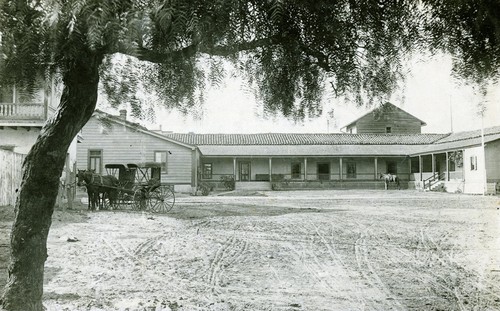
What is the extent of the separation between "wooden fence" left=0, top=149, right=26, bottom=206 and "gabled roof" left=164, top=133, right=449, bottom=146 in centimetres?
2642

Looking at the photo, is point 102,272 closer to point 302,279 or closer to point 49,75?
point 302,279

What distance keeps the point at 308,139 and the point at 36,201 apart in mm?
40262

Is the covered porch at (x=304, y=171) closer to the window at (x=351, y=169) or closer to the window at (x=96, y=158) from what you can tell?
the window at (x=351, y=169)

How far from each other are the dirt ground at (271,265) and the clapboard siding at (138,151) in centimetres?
1879

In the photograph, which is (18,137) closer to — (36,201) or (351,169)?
(36,201)

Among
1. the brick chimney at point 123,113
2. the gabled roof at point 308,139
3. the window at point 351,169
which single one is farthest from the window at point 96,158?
the brick chimney at point 123,113

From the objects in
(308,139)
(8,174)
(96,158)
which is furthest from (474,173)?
(8,174)

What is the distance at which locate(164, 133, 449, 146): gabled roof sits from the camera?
1609 inches

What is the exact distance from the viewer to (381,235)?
10195 mm

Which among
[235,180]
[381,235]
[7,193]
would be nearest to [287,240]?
[381,235]

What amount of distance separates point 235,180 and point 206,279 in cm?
3013

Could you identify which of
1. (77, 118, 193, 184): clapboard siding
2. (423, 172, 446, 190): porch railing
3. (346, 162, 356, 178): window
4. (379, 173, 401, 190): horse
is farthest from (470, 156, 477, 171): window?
(77, 118, 193, 184): clapboard siding

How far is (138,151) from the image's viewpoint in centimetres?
3188

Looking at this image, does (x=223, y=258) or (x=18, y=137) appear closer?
(x=223, y=258)
